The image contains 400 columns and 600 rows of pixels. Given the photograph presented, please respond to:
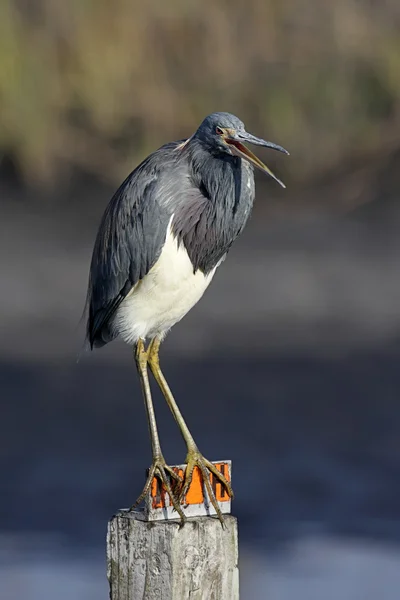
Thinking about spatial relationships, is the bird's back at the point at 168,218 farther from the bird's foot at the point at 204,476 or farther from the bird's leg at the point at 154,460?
the bird's foot at the point at 204,476

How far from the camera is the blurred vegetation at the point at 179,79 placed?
41.2ft

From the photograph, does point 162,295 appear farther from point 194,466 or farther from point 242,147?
point 194,466

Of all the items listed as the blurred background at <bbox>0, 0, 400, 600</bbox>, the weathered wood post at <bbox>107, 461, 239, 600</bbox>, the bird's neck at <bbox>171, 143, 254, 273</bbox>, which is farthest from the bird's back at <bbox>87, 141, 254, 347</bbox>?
the blurred background at <bbox>0, 0, 400, 600</bbox>

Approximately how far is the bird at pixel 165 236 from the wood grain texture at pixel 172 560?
0.73m

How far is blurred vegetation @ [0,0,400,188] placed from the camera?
1257 centimetres

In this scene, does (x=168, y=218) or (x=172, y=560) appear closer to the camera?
(x=172, y=560)

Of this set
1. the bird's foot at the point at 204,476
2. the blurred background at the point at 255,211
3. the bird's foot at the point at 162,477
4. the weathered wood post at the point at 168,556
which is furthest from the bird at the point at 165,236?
the blurred background at the point at 255,211

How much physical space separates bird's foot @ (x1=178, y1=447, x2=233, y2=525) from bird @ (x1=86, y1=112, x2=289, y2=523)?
186 millimetres

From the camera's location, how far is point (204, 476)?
4.81 metres

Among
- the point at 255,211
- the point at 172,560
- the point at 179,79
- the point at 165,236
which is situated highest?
the point at 179,79

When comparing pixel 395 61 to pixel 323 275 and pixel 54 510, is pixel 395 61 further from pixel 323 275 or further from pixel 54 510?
pixel 54 510

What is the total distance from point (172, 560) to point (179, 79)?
8.68 metres

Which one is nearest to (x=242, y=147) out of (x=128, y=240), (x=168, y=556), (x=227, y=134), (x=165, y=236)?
(x=227, y=134)

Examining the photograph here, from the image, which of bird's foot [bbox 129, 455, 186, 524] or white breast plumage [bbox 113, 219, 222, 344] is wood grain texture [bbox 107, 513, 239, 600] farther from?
white breast plumage [bbox 113, 219, 222, 344]
